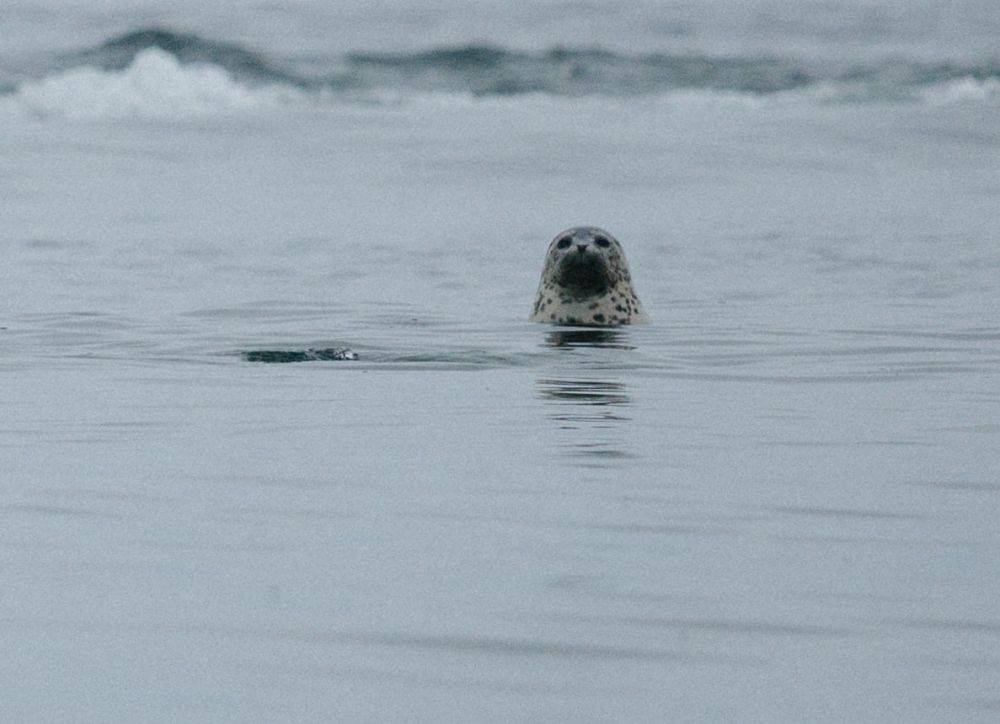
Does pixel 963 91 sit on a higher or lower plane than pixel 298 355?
higher

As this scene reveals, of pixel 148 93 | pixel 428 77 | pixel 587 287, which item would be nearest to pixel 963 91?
pixel 428 77

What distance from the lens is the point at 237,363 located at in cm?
1015

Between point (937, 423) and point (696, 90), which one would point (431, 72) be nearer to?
point (696, 90)

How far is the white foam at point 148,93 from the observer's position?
4091 centimetres

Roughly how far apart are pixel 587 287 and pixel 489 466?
6273 mm

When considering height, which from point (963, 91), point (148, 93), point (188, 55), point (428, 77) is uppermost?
point (188, 55)

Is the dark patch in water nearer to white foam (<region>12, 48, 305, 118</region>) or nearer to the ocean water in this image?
the ocean water

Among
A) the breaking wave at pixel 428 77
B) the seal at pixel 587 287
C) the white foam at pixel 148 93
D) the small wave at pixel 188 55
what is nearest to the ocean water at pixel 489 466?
the seal at pixel 587 287

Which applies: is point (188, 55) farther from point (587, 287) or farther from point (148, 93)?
point (587, 287)

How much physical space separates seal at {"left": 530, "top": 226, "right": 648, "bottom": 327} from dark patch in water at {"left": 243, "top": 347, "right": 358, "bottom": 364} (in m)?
2.36

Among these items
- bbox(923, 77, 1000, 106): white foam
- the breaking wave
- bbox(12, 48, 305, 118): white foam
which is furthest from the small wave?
bbox(923, 77, 1000, 106): white foam

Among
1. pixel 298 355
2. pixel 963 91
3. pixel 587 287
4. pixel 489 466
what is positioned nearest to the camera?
pixel 489 466

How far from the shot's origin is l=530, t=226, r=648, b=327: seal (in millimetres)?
12695

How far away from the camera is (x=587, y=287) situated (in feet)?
42.1
